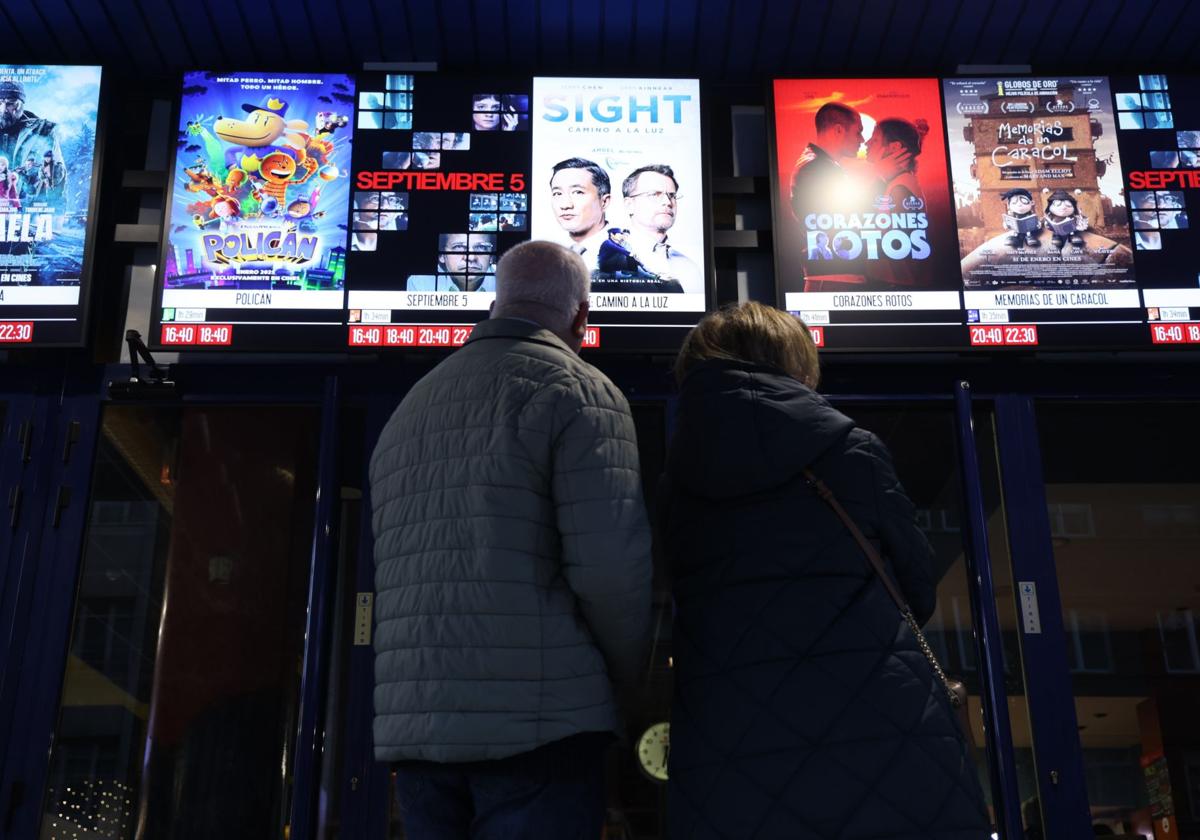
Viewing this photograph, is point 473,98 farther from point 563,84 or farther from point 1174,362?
point 1174,362

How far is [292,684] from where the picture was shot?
3.90 meters

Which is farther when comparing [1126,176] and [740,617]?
[1126,176]

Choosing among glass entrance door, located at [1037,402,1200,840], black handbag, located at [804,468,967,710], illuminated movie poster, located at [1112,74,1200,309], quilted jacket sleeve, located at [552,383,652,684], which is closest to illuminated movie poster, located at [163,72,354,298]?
quilted jacket sleeve, located at [552,383,652,684]

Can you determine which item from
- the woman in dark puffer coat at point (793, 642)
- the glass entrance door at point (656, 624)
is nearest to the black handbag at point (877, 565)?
the woman in dark puffer coat at point (793, 642)

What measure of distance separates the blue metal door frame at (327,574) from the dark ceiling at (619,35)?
1164 millimetres

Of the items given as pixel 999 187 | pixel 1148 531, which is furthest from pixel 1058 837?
pixel 999 187

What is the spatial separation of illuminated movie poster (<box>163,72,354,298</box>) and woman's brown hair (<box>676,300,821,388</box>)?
77.3 inches

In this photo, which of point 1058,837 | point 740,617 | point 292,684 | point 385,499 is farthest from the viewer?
point 292,684

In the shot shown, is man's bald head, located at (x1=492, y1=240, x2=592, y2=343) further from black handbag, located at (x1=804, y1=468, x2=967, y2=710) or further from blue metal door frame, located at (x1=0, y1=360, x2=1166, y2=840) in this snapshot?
blue metal door frame, located at (x1=0, y1=360, x2=1166, y2=840)

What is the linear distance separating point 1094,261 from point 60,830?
378 centimetres

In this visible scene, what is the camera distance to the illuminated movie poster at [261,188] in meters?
4.06

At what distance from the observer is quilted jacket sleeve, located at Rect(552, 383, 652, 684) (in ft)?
6.49

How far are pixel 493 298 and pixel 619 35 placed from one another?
1.16 m

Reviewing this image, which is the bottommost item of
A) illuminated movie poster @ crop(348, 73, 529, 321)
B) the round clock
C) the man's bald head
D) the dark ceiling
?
the round clock
